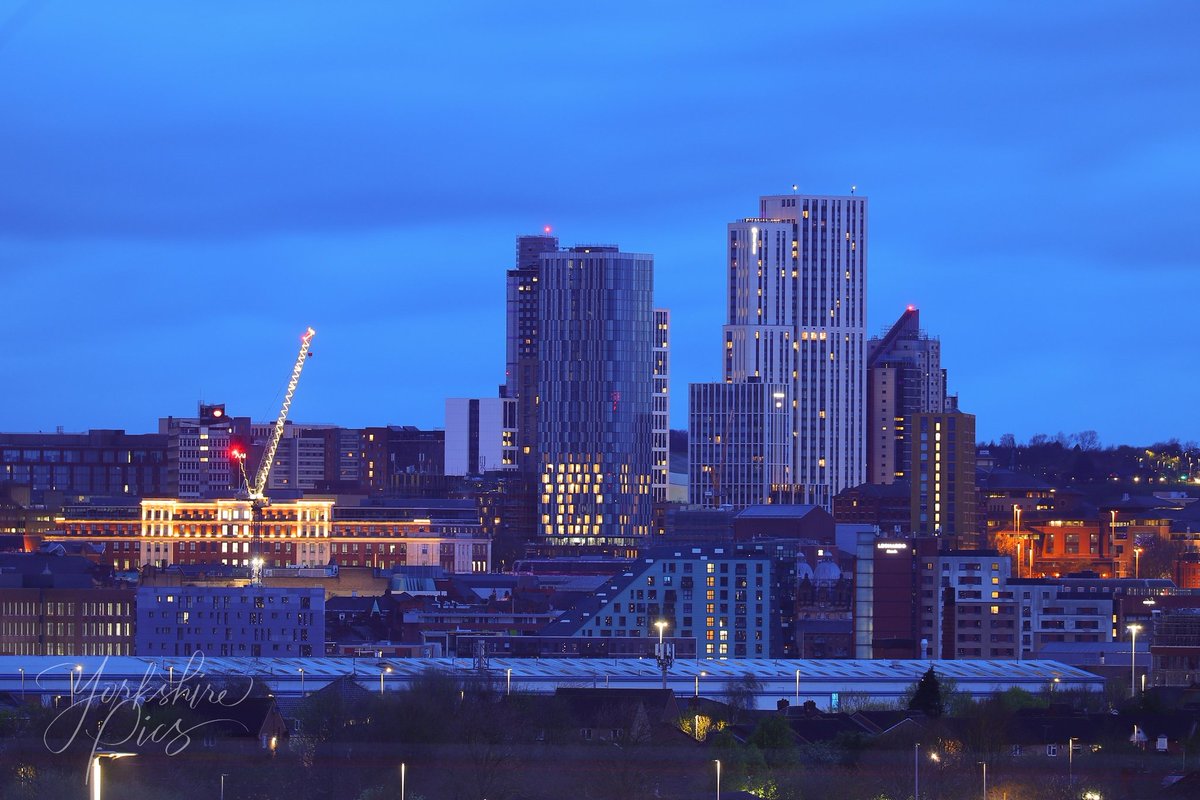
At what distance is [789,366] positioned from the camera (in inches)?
7367

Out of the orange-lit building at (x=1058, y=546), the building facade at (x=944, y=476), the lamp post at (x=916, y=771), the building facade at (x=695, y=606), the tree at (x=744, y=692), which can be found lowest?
the lamp post at (x=916, y=771)

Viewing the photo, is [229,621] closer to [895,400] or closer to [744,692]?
[744,692]

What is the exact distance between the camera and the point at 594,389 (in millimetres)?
174625

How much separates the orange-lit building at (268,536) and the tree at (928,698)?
302 feet

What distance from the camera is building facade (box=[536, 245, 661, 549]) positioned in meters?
173

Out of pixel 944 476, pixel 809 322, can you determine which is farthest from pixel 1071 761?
pixel 809 322

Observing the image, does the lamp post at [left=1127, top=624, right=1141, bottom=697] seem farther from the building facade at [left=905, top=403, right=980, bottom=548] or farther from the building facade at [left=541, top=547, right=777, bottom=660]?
the building facade at [left=905, top=403, right=980, bottom=548]

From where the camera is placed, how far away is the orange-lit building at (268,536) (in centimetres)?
15762

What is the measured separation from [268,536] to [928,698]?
99.1m

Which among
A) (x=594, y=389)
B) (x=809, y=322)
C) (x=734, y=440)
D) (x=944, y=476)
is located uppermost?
(x=809, y=322)

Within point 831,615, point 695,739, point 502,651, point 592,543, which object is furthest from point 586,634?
point 592,543

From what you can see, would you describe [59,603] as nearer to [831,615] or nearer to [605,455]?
[831,615]

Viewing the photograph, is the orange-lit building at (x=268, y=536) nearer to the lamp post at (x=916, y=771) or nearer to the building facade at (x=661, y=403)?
the building facade at (x=661, y=403)

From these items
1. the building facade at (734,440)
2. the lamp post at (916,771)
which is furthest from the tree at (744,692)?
the building facade at (734,440)
